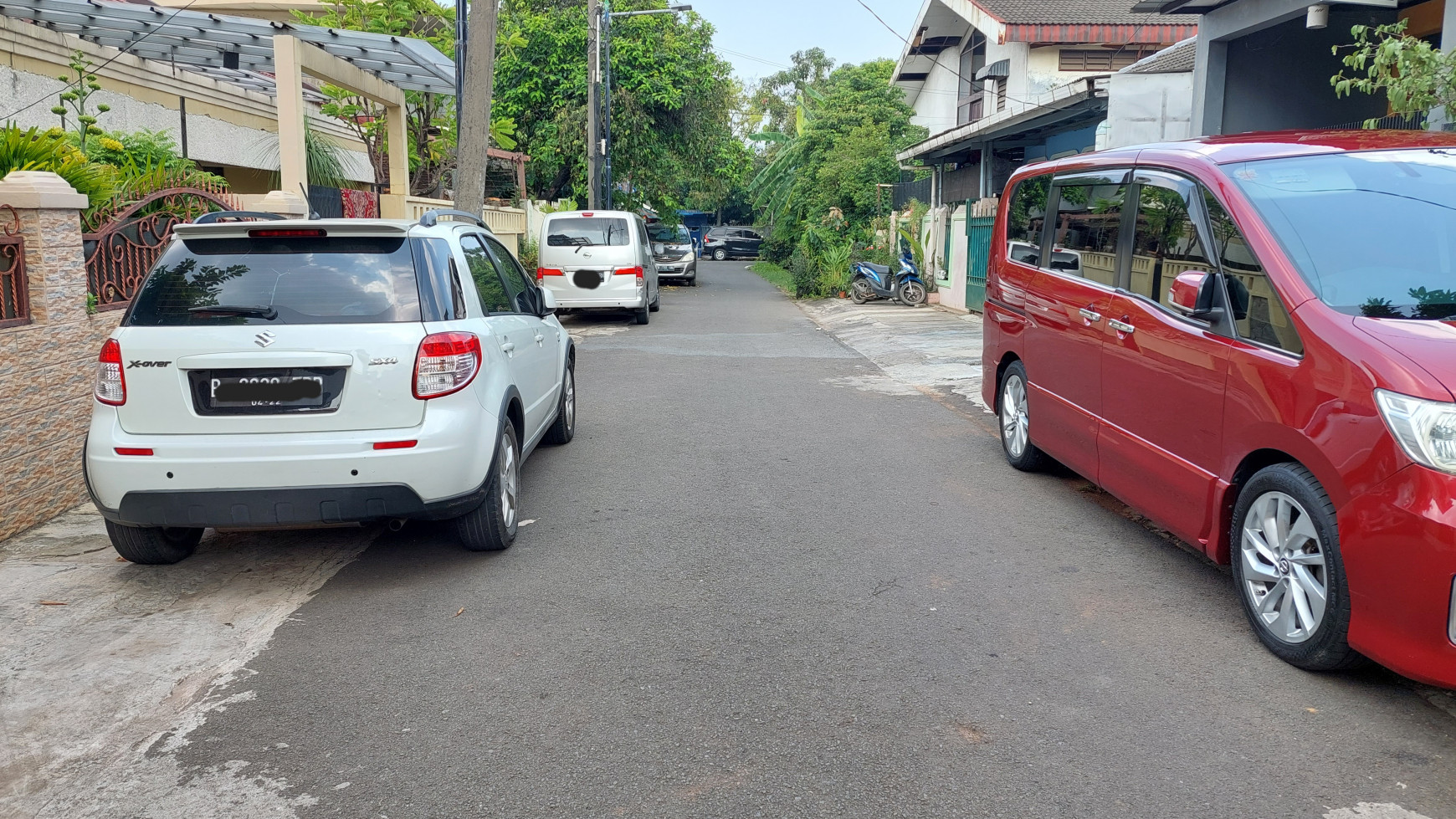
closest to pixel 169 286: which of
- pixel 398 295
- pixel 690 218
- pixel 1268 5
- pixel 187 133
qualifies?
pixel 398 295

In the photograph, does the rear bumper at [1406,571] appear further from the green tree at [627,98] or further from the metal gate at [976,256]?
the green tree at [627,98]

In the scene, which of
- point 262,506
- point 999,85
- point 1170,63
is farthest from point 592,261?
point 262,506

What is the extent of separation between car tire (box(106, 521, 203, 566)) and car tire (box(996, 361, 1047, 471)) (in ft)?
16.1

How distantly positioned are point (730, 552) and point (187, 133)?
13123 mm

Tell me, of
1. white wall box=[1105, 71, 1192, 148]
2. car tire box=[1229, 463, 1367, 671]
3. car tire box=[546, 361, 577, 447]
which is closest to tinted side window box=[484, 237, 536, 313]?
car tire box=[546, 361, 577, 447]

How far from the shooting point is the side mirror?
16.0ft

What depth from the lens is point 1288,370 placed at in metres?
4.33

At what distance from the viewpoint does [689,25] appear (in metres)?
34.0

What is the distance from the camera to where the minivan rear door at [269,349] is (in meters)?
4.96

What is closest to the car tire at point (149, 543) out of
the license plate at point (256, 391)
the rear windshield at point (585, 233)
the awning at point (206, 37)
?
the license plate at point (256, 391)

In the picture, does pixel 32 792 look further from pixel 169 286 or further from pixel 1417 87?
pixel 1417 87

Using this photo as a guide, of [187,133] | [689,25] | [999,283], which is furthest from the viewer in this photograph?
[689,25]

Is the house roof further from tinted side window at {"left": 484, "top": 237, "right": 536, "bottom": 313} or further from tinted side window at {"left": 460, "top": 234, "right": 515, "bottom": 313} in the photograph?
tinted side window at {"left": 460, "top": 234, "right": 515, "bottom": 313}

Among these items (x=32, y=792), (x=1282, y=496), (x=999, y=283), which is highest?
(x=999, y=283)
